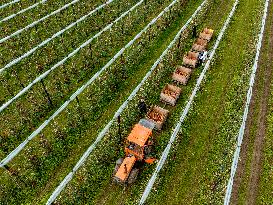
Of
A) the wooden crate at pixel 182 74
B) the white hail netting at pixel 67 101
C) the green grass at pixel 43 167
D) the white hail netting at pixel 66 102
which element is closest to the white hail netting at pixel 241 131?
the wooden crate at pixel 182 74

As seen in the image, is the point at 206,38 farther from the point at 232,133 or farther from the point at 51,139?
the point at 51,139

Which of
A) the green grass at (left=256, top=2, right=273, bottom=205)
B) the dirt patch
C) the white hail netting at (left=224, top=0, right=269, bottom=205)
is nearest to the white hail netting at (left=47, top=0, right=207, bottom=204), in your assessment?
the white hail netting at (left=224, top=0, right=269, bottom=205)

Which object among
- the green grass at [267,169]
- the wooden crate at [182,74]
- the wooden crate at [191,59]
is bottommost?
the green grass at [267,169]

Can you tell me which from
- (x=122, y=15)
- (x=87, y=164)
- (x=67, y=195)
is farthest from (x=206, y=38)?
(x=67, y=195)

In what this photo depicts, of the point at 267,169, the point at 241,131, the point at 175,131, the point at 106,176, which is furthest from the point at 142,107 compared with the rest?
the point at 267,169

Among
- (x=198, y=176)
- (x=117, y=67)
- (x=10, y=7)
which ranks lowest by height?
(x=198, y=176)

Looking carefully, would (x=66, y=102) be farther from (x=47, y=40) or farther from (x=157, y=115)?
(x=47, y=40)

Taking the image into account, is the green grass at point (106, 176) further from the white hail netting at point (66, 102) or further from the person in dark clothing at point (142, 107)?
the white hail netting at point (66, 102)
